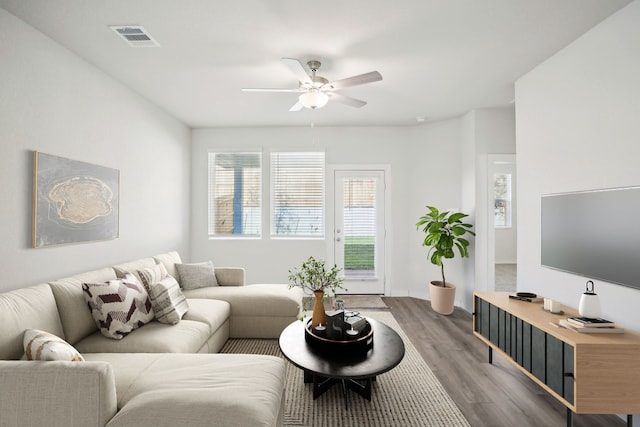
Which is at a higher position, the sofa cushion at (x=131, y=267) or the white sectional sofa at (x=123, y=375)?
the sofa cushion at (x=131, y=267)

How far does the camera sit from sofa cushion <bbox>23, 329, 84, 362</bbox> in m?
1.51

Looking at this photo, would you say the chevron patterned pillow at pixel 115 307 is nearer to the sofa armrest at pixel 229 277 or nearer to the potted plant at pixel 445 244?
the sofa armrest at pixel 229 277

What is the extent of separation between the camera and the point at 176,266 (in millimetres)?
3633

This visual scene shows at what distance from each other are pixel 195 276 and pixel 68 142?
1816 mm

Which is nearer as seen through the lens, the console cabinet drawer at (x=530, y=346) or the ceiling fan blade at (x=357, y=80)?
the console cabinet drawer at (x=530, y=346)

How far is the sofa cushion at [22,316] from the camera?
1.67 m

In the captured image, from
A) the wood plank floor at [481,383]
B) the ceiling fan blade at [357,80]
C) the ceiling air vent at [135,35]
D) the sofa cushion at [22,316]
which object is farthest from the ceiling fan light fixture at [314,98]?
the wood plank floor at [481,383]

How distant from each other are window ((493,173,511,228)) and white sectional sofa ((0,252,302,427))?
5.79 m

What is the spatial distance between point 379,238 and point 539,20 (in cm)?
339

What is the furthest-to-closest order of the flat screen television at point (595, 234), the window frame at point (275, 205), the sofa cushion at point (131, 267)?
the window frame at point (275, 205), the sofa cushion at point (131, 267), the flat screen television at point (595, 234)

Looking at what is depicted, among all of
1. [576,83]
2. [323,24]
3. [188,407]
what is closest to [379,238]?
A: [576,83]

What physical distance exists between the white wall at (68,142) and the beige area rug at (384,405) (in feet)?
7.12

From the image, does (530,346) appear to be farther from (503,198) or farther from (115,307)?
(503,198)

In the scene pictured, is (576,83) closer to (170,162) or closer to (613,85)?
(613,85)
